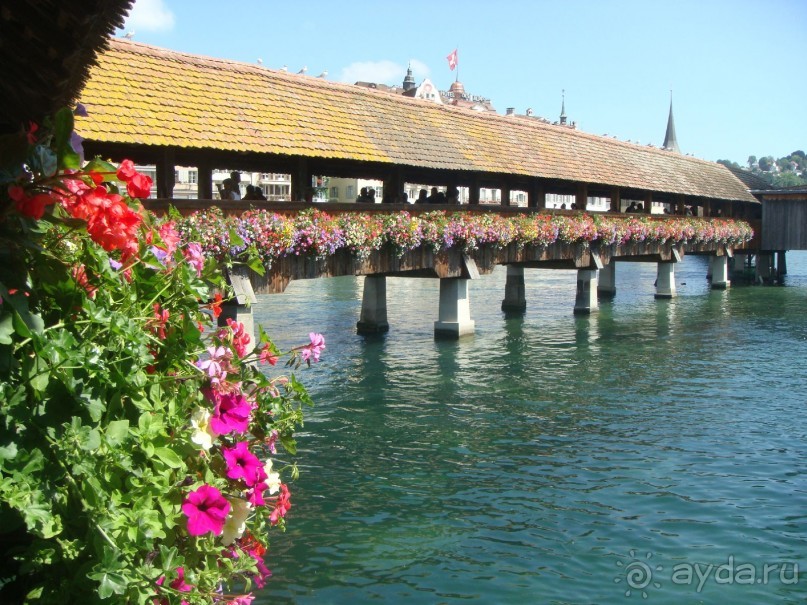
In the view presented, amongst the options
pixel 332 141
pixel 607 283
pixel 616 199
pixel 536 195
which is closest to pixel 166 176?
pixel 332 141

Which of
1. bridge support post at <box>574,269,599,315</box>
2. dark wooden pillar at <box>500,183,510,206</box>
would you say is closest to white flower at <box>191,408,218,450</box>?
dark wooden pillar at <box>500,183,510,206</box>

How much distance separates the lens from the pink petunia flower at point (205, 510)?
106 inches

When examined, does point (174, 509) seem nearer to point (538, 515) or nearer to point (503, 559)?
point (503, 559)

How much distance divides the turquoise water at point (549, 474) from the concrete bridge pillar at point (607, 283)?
10.4 meters

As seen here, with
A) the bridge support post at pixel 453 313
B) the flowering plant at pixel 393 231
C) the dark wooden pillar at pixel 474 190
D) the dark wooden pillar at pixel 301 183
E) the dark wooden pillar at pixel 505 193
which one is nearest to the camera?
the flowering plant at pixel 393 231

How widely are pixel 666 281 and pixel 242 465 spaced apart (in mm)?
27519

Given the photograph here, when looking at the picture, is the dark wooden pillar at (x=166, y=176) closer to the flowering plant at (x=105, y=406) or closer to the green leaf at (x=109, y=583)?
the flowering plant at (x=105, y=406)

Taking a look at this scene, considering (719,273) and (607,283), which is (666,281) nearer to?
(607,283)

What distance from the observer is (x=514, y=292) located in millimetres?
24500

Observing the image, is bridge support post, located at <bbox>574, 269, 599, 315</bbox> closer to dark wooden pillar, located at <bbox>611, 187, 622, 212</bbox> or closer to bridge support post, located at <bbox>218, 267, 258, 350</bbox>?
dark wooden pillar, located at <bbox>611, 187, 622, 212</bbox>

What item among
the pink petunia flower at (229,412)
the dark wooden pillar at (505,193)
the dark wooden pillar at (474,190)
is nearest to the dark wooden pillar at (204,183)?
the dark wooden pillar at (474,190)

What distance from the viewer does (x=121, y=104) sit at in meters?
11.1

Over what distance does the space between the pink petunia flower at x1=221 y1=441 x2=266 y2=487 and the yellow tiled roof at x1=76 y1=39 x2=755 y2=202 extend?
811cm

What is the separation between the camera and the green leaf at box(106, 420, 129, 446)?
2.49 m
